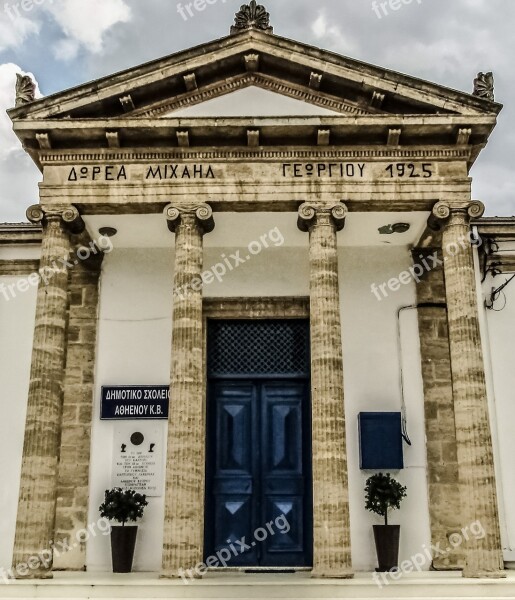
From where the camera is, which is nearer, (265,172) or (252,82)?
(265,172)

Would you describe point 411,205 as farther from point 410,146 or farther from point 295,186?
point 295,186

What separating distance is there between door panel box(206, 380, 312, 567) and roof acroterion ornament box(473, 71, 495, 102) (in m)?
5.14

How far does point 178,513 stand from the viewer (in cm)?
937

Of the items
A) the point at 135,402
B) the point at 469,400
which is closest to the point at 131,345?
the point at 135,402

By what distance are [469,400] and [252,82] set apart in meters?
5.58

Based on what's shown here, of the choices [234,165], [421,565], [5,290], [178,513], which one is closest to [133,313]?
[5,290]

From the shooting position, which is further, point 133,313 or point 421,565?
point 133,313

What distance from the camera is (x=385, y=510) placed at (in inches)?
424

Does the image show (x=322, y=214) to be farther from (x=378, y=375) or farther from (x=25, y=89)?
(x=25, y=89)

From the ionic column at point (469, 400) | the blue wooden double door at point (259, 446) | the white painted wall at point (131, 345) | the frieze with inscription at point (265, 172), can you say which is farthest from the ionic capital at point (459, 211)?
the white painted wall at point (131, 345)

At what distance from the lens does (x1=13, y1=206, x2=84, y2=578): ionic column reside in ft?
31.0

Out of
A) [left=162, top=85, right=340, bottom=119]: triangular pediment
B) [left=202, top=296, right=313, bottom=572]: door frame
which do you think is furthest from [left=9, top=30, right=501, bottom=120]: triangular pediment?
[left=202, top=296, right=313, bottom=572]: door frame

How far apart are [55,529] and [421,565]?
5496 mm

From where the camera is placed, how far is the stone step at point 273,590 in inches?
340
